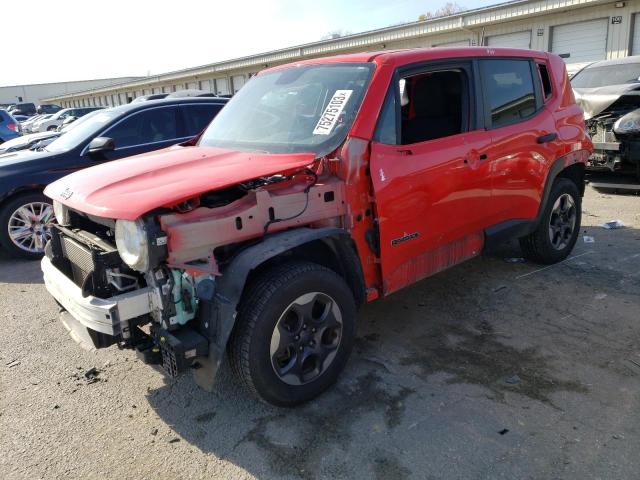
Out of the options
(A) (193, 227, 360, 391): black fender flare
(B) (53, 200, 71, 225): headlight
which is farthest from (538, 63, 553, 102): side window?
(B) (53, 200, 71, 225): headlight

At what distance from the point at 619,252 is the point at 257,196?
173 inches

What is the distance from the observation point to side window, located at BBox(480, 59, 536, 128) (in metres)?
4.06

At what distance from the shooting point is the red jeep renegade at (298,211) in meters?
2.61

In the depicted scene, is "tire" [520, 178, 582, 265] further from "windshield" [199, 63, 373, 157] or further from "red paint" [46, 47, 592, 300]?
"windshield" [199, 63, 373, 157]

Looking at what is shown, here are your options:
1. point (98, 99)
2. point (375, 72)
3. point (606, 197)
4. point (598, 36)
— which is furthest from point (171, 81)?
point (375, 72)

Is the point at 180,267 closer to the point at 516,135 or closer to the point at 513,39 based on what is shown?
the point at 516,135

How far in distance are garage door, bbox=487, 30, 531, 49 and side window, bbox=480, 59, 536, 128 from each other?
48.6ft

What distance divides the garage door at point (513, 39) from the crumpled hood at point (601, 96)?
9916 millimetres

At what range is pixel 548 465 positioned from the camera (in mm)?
2461

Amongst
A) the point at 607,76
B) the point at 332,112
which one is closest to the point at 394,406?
the point at 332,112

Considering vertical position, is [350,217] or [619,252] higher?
[350,217]

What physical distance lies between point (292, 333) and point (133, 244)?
0.98 metres

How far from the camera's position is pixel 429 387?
3.16m

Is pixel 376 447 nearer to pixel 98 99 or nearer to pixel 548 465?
pixel 548 465
